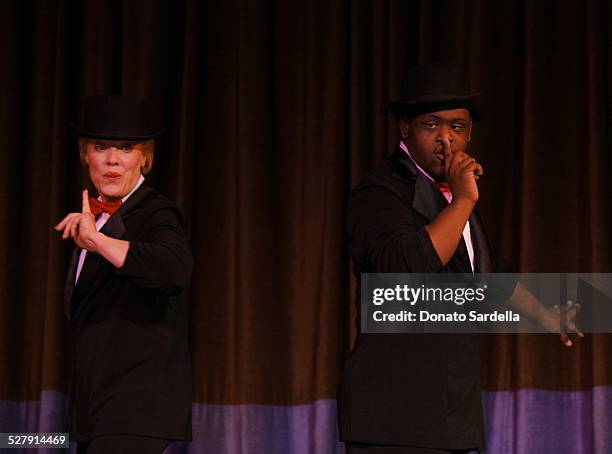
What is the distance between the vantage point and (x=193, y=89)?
334 centimetres

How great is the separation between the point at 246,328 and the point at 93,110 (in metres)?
1.34

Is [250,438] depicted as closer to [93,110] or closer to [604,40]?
[93,110]

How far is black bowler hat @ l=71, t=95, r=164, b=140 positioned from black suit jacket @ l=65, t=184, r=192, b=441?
0.23 meters

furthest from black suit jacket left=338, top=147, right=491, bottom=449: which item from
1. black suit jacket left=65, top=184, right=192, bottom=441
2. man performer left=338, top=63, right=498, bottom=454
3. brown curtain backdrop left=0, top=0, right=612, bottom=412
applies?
brown curtain backdrop left=0, top=0, right=612, bottom=412

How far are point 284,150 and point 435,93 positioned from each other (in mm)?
1557

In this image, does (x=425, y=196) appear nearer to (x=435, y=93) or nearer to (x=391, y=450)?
(x=435, y=93)

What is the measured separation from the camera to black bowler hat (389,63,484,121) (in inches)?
72.4

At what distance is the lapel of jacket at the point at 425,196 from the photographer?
1.73 meters

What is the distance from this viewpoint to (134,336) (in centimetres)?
188

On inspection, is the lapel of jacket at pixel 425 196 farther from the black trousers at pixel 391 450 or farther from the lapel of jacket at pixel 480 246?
the black trousers at pixel 391 450

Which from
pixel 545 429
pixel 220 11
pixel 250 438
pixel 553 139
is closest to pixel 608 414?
pixel 545 429

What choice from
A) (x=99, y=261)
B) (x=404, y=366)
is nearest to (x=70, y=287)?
(x=99, y=261)

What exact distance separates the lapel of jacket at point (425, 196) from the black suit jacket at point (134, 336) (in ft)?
1.55

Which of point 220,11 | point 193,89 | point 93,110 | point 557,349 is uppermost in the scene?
point 220,11
